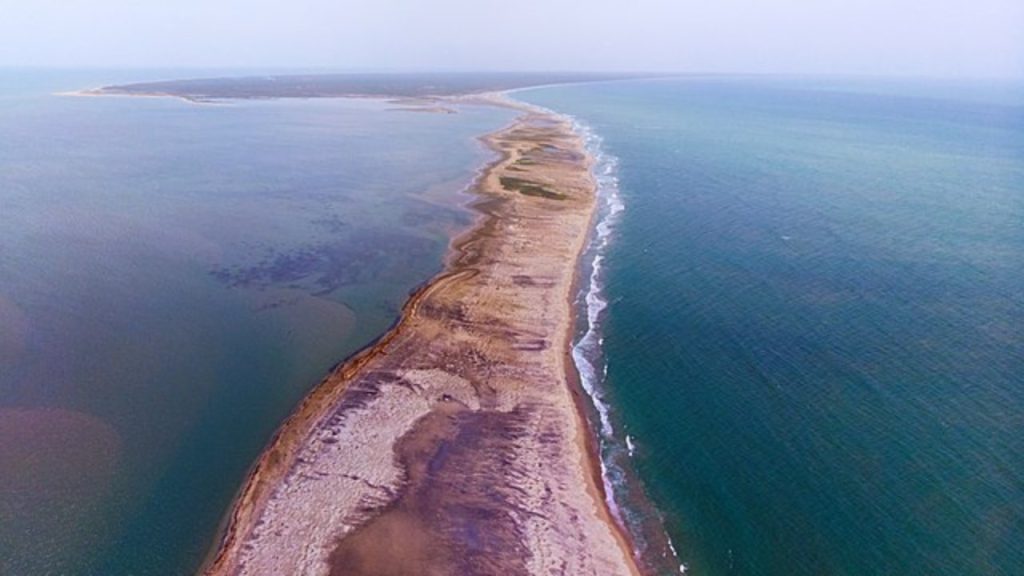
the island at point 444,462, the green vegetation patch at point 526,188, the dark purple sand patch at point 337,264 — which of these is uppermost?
the green vegetation patch at point 526,188

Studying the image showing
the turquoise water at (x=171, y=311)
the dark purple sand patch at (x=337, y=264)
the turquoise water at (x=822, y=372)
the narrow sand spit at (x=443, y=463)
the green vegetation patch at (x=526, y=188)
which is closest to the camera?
the narrow sand spit at (x=443, y=463)

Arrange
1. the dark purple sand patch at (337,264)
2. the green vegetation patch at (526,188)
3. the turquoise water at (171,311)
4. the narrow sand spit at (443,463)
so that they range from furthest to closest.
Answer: the green vegetation patch at (526,188) < the dark purple sand patch at (337,264) < the turquoise water at (171,311) < the narrow sand spit at (443,463)

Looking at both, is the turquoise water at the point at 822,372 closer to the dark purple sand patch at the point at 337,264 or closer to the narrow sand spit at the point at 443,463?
the narrow sand spit at the point at 443,463

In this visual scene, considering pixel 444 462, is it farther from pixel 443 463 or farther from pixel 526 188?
pixel 526 188

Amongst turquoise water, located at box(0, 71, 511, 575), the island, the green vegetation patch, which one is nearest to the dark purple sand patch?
turquoise water, located at box(0, 71, 511, 575)

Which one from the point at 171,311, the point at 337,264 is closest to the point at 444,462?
the point at 171,311

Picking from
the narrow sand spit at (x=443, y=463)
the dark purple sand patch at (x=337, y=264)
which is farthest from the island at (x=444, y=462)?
the dark purple sand patch at (x=337, y=264)

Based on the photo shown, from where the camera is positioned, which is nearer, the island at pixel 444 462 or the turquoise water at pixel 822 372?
the island at pixel 444 462
